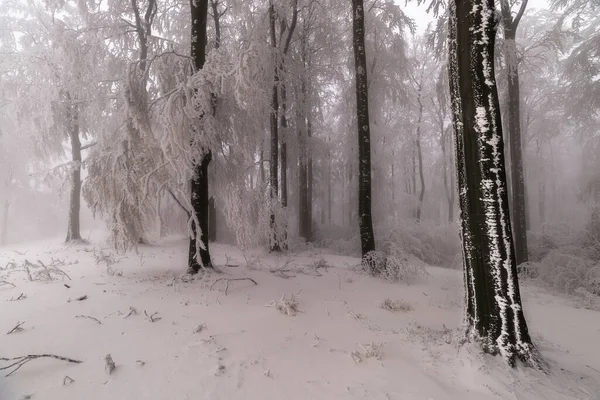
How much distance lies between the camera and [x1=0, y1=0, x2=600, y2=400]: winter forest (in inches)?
114

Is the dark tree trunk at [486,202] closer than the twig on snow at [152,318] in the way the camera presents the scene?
Yes

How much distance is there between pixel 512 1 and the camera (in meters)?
7.67

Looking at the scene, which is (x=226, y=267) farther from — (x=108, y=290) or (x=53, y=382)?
(x=53, y=382)

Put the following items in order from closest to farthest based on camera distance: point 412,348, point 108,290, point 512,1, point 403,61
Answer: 1. point 412,348
2. point 108,290
3. point 512,1
4. point 403,61

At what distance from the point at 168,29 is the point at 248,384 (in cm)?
1144

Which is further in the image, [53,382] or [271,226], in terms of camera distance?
[271,226]

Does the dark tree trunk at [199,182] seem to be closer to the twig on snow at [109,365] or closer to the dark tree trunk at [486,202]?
the twig on snow at [109,365]

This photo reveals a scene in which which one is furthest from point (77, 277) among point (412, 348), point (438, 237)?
point (438, 237)

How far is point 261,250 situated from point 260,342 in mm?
6024

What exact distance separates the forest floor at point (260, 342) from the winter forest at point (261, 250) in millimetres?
26

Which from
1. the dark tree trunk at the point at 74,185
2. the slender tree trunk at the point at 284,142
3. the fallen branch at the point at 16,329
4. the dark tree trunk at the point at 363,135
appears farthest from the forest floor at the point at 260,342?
the dark tree trunk at the point at 74,185

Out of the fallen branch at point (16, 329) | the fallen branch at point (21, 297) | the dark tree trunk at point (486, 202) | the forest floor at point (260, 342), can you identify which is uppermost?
the dark tree trunk at point (486, 202)

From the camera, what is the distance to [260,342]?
3484mm

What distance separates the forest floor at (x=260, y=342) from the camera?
8.69 ft
